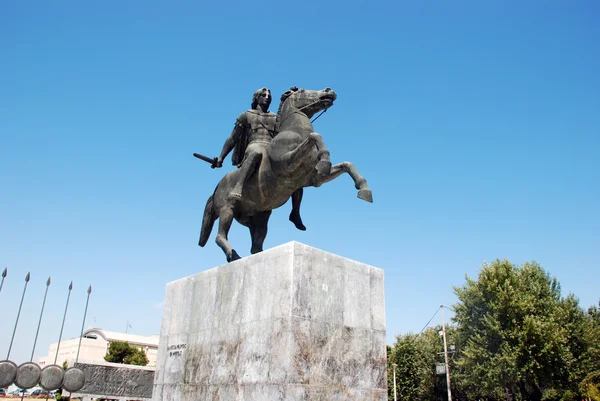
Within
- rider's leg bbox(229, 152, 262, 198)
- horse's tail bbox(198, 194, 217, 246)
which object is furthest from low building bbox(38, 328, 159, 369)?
rider's leg bbox(229, 152, 262, 198)

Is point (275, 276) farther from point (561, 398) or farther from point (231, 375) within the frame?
point (561, 398)

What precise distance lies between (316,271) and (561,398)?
106ft

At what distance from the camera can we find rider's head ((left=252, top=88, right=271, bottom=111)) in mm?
9586

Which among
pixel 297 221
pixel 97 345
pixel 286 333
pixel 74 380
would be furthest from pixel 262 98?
pixel 97 345

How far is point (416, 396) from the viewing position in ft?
148

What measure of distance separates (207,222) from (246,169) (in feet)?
6.88

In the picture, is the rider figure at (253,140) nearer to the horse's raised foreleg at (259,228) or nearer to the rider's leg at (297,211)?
the rider's leg at (297,211)

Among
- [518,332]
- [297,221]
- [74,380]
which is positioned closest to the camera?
[297,221]

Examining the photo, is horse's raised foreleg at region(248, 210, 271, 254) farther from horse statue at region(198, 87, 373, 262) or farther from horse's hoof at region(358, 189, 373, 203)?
horse's hoof at region(358, 189, 373, 203)

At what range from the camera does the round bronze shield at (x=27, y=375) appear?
22.2 metres

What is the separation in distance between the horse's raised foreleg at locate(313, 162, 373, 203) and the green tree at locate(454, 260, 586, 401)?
26148 mm

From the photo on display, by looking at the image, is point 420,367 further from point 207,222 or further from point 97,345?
point 97,345

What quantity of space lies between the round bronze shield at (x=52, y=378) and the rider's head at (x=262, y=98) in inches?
738

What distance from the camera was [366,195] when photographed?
24.1 ft
